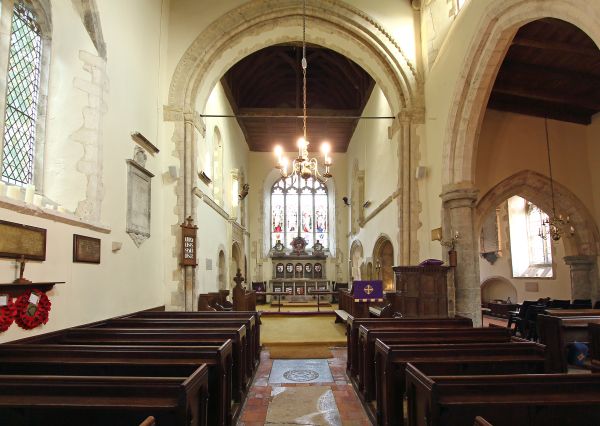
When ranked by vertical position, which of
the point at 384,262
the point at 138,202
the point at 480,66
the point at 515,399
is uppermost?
the point at 480,66

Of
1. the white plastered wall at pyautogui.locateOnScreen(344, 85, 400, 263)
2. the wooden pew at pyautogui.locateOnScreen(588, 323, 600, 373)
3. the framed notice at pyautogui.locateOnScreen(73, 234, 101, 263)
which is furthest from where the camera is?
the white plastered wall at pyautogui.locateOnScreen(344, 85, 400, 263)

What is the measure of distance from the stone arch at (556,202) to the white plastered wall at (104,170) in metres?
7.17

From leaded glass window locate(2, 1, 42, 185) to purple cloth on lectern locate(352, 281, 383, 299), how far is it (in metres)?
5.89

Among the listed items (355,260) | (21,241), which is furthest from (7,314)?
(355,260)

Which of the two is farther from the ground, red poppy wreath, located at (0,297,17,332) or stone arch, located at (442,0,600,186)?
stone arch, located at (442,0,600,186)

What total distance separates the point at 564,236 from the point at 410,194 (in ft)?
14.2

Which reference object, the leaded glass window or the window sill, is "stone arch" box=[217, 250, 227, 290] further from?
the leaded glass window

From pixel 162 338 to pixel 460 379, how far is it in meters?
2.69

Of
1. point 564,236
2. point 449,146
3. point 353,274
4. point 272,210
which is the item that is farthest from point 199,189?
point 272,210

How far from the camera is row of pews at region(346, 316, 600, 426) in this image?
2.35 meters

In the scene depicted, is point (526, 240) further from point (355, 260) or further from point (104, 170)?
point (104, 170)

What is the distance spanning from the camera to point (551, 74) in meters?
8.70

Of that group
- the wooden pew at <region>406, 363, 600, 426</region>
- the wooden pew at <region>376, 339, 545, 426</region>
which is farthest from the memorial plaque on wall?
the wooden pew at <region>406, 363, 600, 426</region>

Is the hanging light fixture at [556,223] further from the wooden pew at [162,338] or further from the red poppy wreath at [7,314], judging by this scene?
the red poppy wreath at [7,314]
